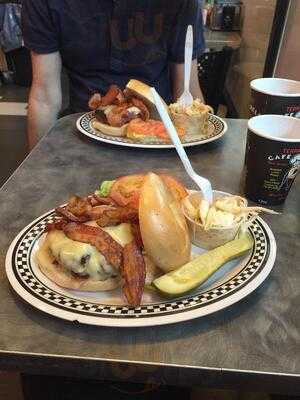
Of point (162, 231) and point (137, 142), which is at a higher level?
point (162, 231)

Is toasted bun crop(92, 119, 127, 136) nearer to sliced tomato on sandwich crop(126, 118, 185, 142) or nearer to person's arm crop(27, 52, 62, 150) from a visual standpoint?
sliced tomato on sandwich crop(126, 118, 185, 142)

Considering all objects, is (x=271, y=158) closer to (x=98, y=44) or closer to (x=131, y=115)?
(x=131, y=115)

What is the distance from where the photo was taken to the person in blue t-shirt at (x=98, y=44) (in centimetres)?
162

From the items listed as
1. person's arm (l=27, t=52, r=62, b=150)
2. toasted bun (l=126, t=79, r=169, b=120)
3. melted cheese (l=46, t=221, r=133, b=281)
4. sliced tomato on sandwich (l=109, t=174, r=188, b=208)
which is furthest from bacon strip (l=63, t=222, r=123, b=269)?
person's arm (l=27, t=52, r=62, b=150)

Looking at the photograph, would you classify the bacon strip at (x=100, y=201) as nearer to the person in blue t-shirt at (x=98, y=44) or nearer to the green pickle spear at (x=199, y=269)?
the green pickle spear at (x=199, y=269)

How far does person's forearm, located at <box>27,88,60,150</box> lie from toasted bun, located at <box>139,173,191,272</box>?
3.91 ft

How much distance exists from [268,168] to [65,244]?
1.49 feet

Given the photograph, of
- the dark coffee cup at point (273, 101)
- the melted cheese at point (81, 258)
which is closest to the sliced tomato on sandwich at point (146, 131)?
the dark coffee cup at point (273, 101)

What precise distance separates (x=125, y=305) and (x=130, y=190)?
255mm

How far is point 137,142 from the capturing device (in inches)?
46.1

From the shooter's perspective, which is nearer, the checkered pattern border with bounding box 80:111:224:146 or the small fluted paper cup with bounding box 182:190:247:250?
the small fluted paper cup with bounding box 182:190:247:250

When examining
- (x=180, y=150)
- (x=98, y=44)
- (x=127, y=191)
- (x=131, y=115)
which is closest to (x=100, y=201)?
(x=127, y=191)

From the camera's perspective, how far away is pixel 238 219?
2.33 ft

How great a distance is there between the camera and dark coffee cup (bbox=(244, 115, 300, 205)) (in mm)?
824
